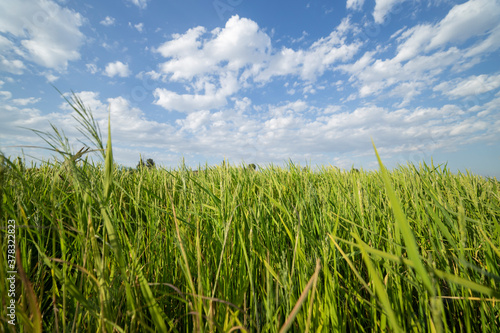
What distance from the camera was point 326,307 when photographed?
0.82 m

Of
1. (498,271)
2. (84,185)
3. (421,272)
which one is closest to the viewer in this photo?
(421,272)

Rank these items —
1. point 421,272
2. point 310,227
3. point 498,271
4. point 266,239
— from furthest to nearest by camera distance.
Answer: point 310,227 < point 266,239 < point 498,271 < point 421,272

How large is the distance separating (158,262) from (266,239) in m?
0.52

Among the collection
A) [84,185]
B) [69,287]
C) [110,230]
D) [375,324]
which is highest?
[84,185]

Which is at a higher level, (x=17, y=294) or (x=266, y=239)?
(x=266, y=239)

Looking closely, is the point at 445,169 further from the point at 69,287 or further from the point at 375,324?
the point at 69,287

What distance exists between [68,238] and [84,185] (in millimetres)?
985

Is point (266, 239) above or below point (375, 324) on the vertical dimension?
above

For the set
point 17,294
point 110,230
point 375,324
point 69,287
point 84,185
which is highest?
point 84,185

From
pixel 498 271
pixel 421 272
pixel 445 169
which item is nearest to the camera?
pixel 421 272

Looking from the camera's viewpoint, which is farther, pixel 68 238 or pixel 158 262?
pixel 68 238

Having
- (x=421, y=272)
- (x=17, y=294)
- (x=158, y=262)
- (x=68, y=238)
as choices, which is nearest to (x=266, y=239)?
(x=158, y=262)

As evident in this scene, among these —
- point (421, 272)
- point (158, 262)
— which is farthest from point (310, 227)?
point (421, 272)

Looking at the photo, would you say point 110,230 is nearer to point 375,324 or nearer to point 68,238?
point 375,324
